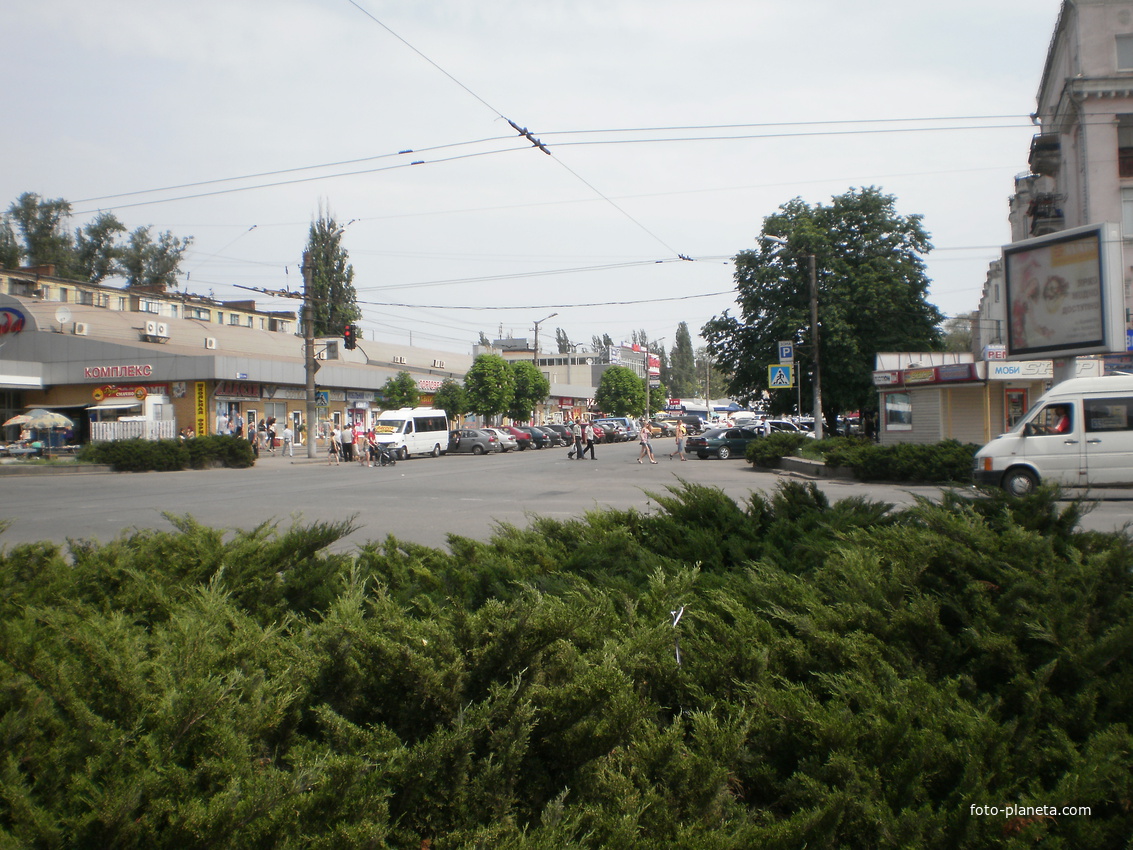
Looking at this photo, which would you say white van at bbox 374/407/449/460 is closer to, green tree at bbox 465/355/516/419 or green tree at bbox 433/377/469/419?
green tree at bbox 465/355/516/419

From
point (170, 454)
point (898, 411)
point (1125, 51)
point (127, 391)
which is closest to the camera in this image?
point (898, 411)

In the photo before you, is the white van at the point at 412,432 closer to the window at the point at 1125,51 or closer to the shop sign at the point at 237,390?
the shop sign at the point at 237,390

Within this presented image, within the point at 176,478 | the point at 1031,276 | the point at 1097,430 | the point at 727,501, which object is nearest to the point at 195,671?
the point at 727,501

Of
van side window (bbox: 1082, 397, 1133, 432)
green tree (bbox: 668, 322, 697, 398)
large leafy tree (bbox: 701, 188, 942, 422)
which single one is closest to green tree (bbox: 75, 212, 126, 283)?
large leafy tree (bbox: 701, 188, 942, 422)

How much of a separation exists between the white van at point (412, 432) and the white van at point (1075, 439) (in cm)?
2712

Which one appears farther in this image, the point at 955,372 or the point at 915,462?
the point at 955,372

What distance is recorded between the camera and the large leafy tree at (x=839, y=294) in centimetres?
3572

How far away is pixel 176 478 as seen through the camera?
1035 inches

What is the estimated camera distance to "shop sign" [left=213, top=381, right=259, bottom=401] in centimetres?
4253

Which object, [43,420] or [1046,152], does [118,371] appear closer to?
[43,420]

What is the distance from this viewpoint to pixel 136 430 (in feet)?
129

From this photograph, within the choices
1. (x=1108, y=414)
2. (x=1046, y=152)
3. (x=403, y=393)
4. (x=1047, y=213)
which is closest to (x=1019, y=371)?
(x=1108, y=414)

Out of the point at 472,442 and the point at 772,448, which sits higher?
the point at 472,442

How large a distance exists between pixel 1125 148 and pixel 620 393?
77.5 meters
